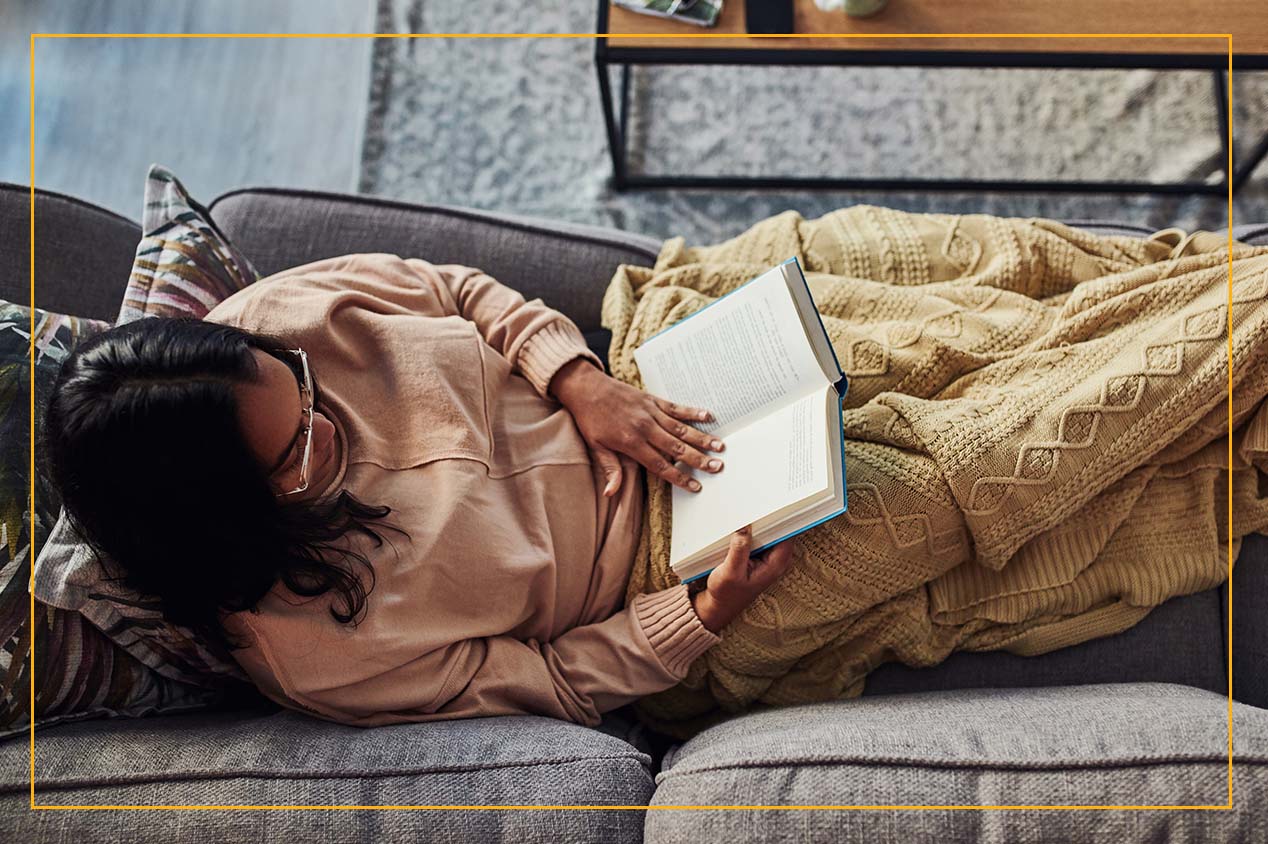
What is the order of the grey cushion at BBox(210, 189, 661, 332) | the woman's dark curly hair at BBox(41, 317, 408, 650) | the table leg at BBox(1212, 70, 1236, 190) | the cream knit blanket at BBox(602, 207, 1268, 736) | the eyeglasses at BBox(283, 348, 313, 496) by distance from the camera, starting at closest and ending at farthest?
the woman's dark curly hair at BBox(41, 317, 408, 650) < the eyeglasses at BBox(283, 348, 313, 496) < the cream knit blanket at BBox(602, 207, 1268, 736) < the grey cushion at BBox(210, 189, 661, 332) < the table leg at BBox(1212, 70, 1236, 190)

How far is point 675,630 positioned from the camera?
113 cm

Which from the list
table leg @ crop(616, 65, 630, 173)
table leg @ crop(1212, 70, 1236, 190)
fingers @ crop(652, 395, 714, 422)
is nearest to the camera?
fingers @ crop(652, 395, 714, 422)

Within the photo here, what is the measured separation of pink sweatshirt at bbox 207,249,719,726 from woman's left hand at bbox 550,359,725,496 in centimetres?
3

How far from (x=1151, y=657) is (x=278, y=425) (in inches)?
41.1

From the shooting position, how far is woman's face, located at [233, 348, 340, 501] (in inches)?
35.6

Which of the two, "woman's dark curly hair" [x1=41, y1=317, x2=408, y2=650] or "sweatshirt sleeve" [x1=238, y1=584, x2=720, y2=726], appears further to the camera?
"sweatshirt sleeve" [x1=238, y1=584, x2=720, y2=726]

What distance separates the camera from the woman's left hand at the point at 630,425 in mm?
1166

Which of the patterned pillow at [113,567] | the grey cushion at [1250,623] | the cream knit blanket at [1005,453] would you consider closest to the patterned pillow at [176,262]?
the patterned pillow at [113,567]

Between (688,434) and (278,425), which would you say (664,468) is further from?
(278,425)

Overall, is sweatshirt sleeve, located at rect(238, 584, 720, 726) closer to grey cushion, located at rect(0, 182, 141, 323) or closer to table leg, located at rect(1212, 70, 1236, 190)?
grey cushion, located at rect(0, 182, 141, 323)

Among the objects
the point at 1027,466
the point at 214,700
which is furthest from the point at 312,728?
the point at 1027,466

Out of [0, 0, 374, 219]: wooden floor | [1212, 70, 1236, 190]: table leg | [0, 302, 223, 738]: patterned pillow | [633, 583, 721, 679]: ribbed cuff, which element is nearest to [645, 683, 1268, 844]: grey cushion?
[633, 583, 721, 679]: ribbed cuff

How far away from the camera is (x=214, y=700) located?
44.9 inches

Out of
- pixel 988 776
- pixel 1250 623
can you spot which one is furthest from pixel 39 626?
pixel 1250 623
